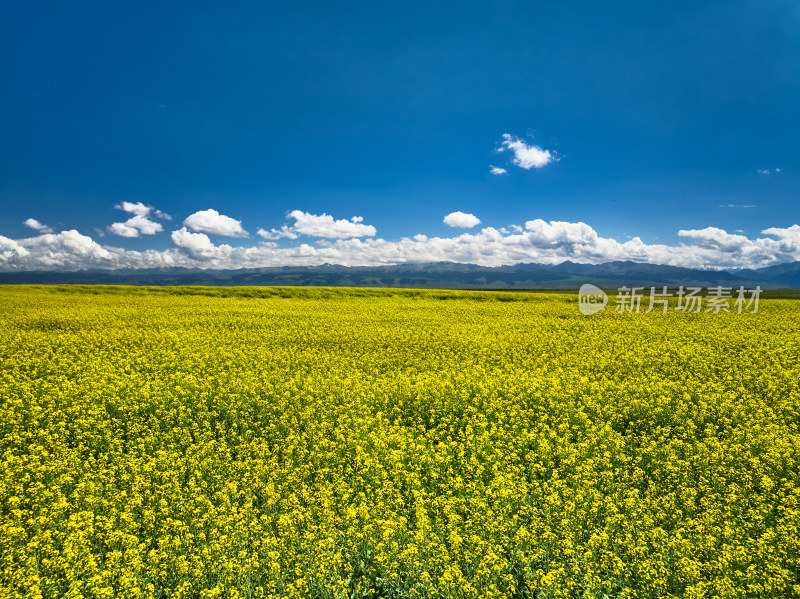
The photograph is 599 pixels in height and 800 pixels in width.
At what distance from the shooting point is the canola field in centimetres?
487

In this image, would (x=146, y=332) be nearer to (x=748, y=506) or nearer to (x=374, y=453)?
(x=374, y=453)

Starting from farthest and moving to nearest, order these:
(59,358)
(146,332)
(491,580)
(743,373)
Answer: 1. (146,332)
2. (59,358)
3. (743,373)
4. (491,580)

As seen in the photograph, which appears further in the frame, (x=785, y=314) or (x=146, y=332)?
(x=785, y=314)

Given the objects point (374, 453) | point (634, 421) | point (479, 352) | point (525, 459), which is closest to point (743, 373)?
point (634, 421)

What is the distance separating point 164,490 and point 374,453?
3.85 meters

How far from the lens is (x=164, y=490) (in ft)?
21.8

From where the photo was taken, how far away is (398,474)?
282 inches

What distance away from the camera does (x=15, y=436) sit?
8.48 m

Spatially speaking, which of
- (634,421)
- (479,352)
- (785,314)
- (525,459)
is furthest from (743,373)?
(785,314)

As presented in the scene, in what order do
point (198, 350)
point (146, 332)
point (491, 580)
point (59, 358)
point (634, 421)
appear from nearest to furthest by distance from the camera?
point (491, 580), point (634, 421), point (59, 358), point (198, 350), point (146, 332)

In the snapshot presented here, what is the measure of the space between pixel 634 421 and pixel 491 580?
7386mm

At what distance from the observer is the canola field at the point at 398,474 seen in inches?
192

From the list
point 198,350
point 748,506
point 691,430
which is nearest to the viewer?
point 748,506

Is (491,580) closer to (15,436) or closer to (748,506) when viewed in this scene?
(748,506)
